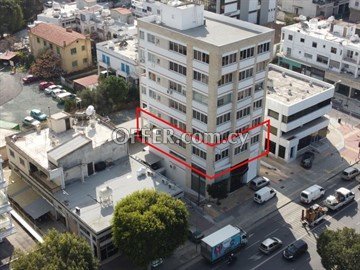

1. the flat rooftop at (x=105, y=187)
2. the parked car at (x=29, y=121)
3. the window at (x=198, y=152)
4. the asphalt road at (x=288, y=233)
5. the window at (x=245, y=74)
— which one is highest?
the window at (x=245, y=74)

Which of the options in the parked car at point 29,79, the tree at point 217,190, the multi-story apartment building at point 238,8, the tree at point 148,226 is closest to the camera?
the tree at point 148,226

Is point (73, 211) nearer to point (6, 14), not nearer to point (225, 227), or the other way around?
point (225, 227)

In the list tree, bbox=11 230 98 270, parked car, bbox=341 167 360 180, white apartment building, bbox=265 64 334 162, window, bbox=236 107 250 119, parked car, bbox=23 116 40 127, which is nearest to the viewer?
tree, bbox=11 230 98 270

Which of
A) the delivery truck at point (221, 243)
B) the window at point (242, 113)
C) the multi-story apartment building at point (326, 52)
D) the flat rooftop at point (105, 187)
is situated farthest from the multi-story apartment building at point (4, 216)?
the multi-story apartment building at point (326, 52)

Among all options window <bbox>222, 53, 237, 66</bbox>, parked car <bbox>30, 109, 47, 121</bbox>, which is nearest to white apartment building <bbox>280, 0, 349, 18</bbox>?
parked car <bbox>30, 109, 47, 121</bbox>

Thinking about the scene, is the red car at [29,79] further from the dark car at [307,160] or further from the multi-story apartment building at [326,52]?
the dark car at [307,160]

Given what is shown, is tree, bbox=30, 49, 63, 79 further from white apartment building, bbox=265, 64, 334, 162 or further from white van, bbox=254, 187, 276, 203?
white van, bbox=254, 187, 276, 203
